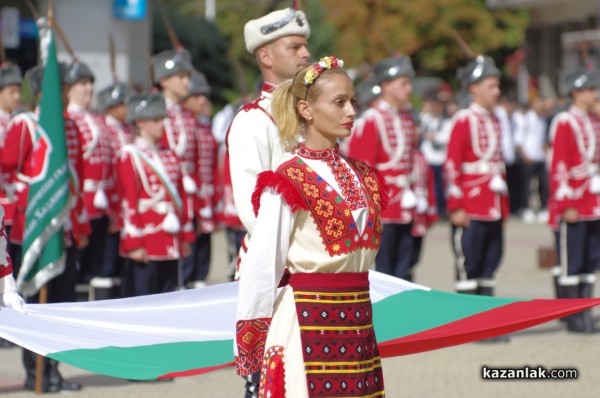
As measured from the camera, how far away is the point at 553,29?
42969 millimetres

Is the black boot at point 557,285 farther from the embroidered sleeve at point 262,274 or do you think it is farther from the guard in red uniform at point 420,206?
the embroidered sleeve at point 262,274

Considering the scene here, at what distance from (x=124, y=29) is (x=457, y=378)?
41.7ft

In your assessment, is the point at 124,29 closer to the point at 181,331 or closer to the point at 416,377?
the point at 416,377

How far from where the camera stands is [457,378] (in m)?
9.80

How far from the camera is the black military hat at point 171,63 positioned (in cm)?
1148

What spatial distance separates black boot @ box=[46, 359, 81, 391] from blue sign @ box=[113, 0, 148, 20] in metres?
12.4

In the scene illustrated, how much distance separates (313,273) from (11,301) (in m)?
1.52

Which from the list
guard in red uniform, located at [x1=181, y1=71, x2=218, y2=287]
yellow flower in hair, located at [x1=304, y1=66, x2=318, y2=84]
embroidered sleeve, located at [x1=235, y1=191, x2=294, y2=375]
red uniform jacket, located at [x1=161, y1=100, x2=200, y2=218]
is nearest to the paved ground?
red uniform jacket, located at [x1=161, y1=100, x2=200, y2=218]

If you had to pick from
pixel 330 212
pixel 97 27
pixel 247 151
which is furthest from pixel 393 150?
pixel 97 27

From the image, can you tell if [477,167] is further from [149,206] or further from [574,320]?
[149,206]

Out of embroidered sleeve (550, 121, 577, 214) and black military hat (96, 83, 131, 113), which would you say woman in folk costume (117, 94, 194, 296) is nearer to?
black military hat (96, 83, 131, 113)

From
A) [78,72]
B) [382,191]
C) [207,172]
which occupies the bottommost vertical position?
[382,191]

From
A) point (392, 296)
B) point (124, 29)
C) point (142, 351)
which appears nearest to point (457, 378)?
point (392, 296)

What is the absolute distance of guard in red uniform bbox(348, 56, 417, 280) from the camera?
11.7 meters
